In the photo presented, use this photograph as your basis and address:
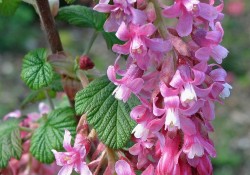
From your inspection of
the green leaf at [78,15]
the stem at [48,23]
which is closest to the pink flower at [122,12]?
the stem at [48,23]

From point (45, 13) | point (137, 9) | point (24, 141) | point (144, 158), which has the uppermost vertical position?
point (137, 9)

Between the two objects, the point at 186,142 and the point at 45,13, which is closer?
the point at 186,142

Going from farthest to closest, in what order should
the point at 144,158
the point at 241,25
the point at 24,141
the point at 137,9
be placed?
the point at 241,25 < the point at 24,141 < the point at 144,158 < the point at 137,9

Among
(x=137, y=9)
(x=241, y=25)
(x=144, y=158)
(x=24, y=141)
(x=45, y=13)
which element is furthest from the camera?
(x=241, y=25)

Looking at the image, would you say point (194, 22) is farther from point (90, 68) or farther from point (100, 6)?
point (90, 68)

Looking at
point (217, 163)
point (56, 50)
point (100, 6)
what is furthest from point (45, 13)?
point (217, 163)

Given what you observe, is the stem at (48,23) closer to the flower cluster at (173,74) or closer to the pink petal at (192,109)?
the flower cluster at (173,74)

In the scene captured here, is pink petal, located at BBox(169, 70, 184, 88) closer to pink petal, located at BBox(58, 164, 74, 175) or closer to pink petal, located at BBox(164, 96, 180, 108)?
pink petal, located at BBox(164, 96, 180, 108)
